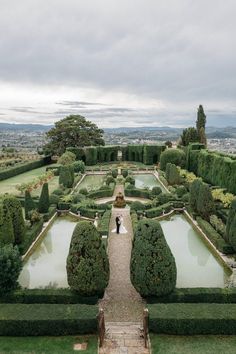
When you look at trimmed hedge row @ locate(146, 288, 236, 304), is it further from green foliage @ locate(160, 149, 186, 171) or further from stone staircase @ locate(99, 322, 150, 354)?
green foliage @ locate(160, 149, 186, 171)

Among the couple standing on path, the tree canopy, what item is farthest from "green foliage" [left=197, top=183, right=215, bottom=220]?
the tree canopy

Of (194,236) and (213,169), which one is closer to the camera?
(194,236)

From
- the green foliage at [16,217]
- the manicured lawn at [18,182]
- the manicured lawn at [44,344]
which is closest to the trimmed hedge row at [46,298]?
the manicured lawn at [44,344]

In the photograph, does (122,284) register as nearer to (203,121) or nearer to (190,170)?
(190,170)

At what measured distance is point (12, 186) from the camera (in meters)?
36.9

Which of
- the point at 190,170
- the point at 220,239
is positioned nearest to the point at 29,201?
the point at 220,239

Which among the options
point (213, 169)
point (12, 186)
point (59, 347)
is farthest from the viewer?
point (12, 186)

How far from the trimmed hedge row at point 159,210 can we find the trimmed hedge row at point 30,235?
7420 millimetres

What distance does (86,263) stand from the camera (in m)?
Result: 11.3

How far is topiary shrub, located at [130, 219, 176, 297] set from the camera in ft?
36.8

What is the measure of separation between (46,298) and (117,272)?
3.78 meters

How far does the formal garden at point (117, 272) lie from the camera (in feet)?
32.2

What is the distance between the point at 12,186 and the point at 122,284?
26726 mm

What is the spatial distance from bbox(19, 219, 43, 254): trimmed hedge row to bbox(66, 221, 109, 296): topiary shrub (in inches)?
224
